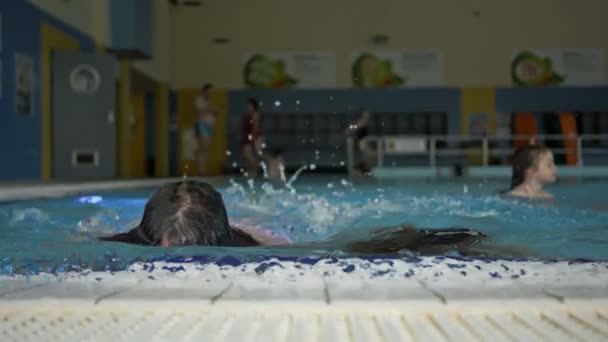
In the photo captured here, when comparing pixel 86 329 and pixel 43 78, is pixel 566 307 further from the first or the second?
pixel 43 78

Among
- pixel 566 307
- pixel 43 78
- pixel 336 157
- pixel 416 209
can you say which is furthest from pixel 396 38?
pixel 566 307

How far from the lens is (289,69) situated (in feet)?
54.7

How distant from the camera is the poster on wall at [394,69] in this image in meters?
16.6

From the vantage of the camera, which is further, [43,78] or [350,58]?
[350,58]

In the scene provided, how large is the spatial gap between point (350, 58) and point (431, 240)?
14248 mm

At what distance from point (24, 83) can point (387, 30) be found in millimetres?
9916

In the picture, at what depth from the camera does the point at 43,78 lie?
9.45m

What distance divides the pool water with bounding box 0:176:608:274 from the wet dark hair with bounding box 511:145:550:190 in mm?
224

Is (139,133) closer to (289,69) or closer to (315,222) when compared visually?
(289,69)

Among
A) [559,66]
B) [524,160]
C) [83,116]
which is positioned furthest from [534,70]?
[524,160]

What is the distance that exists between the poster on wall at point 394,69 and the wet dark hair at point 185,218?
46.6 ft

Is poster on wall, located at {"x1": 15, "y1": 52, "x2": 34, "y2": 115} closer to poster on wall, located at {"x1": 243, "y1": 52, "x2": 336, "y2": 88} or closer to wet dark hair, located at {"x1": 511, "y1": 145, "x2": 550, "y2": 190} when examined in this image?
wet dark hair, located at {"x1": 511, "y1": 145, "x2": 550, "y2": 190}

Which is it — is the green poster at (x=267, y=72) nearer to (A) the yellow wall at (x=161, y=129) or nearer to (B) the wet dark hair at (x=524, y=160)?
(A) the yellow wall at (x=161, y=129)

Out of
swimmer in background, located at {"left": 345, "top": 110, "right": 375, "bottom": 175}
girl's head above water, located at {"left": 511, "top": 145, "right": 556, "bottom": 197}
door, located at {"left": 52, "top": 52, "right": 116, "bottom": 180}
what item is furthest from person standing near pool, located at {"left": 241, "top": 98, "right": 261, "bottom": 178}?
girl's head above water, located at {"left": 511, "top": 145, "right": 556, "bottom": 197}
